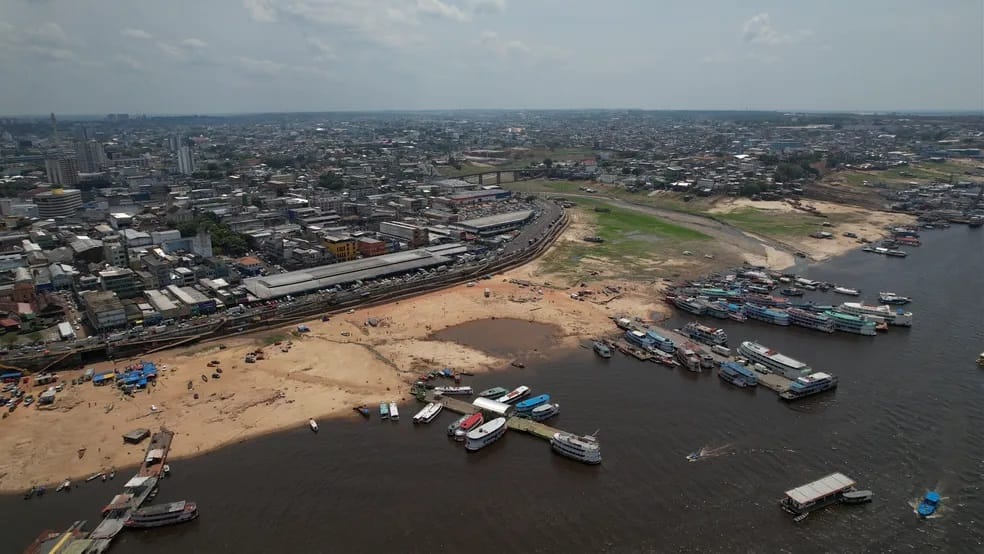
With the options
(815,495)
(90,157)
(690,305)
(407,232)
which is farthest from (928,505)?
(90,157)

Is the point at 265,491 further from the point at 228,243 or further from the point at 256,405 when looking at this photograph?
the point at 228,243

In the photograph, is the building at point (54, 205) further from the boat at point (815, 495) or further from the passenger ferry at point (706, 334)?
the boat at point (815, 495)

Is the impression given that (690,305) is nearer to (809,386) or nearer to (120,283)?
(809,386)

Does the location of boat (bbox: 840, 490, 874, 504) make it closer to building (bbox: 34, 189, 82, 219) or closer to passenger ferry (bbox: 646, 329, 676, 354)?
passenger ferry (bbox: 646, 329, 676, 354)

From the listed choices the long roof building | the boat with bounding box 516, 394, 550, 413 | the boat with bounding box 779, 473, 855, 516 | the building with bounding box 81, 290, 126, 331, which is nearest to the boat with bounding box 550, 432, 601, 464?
the boat with bounding box 516, 394, 550, 413

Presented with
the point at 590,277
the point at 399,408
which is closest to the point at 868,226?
the point at 590,277

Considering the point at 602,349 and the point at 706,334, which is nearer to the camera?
the point at 602,349
